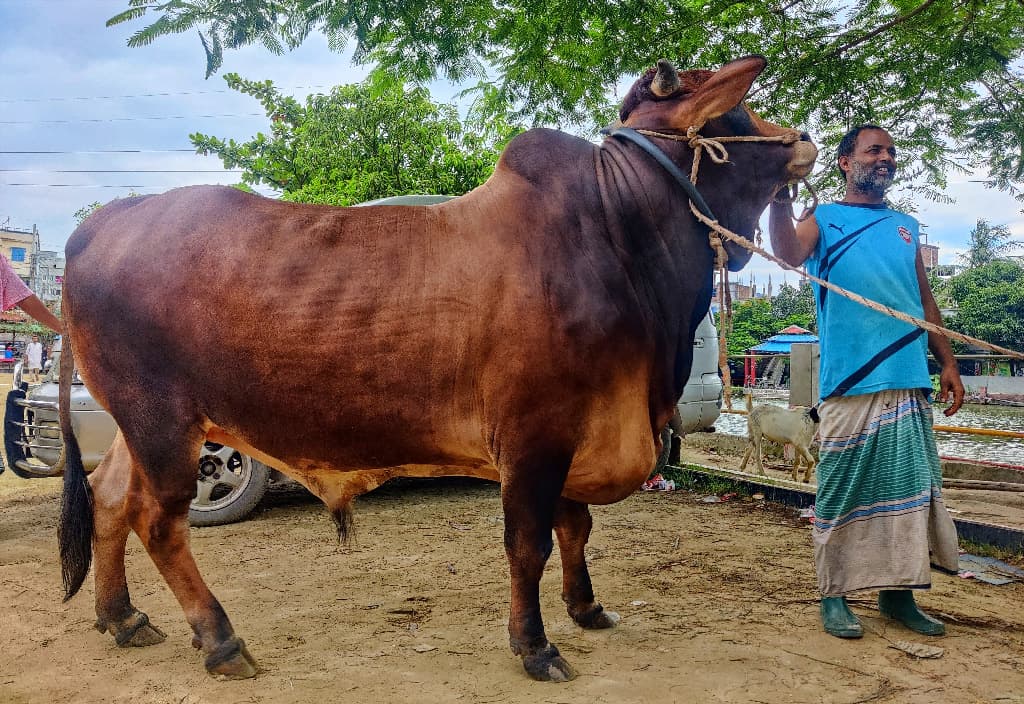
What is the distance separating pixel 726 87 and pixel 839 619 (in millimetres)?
2232

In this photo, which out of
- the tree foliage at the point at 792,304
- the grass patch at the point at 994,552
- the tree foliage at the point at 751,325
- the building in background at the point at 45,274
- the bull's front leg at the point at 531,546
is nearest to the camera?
the bull's front leg at the point at 531,546

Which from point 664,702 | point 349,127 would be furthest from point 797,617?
point 349,127

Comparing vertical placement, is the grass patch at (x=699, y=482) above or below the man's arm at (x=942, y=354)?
below

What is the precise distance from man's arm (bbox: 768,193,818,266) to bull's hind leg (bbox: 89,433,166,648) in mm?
2970

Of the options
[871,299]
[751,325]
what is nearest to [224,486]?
[871,299]

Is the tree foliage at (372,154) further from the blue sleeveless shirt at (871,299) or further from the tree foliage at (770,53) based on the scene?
the blue sleeveless shirt at (871,299)

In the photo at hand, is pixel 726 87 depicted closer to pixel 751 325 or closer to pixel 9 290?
pixel 9 290

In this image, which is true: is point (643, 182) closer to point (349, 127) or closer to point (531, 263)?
point (531, 263)

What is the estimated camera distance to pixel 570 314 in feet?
8.97

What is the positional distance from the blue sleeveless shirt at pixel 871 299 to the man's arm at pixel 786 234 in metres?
0.11

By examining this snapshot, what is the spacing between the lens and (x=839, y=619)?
3.23m

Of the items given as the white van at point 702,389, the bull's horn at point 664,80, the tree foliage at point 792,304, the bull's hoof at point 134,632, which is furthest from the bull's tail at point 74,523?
the tree foliage at point 792,304

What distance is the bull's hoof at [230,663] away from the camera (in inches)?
113

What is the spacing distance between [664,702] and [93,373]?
8.15ft
